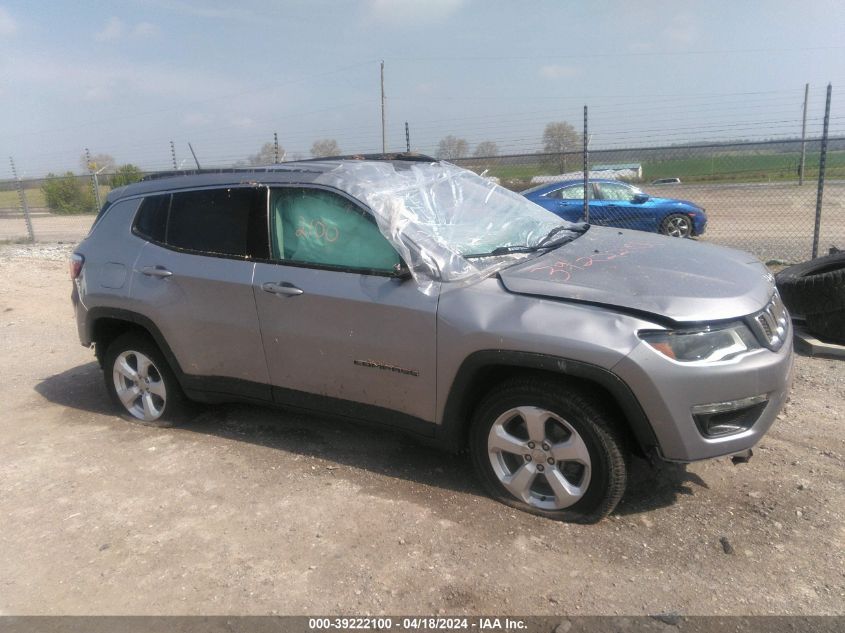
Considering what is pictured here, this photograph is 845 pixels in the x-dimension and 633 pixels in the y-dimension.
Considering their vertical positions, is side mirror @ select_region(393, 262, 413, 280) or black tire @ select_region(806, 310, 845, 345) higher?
side mirror @ select_region(393, 262, 413, 280)

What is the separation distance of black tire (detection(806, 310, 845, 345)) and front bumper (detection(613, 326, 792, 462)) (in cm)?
284

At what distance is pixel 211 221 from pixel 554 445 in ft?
8.14

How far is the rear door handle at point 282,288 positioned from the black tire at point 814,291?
405 centimetres

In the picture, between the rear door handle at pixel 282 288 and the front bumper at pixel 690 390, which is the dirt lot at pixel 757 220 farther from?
the rear door handle at pixel 282 288

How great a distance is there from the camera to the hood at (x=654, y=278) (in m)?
2.95

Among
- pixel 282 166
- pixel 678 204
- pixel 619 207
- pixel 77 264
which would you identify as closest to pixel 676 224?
pixel 678 204

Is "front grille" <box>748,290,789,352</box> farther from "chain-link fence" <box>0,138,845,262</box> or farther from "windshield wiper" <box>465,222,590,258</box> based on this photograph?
"chain-link fence" <box>0,138,845,262</box>

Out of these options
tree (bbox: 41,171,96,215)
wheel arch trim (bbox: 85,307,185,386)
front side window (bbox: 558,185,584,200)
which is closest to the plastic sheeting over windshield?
wheel arch trim (bbox: 85,307,185,386)

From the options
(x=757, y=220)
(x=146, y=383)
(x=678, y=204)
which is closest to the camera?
(x=146, y=383)

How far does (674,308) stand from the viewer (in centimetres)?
289

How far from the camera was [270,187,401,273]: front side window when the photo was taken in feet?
11.7

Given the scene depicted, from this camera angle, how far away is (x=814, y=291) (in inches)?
207

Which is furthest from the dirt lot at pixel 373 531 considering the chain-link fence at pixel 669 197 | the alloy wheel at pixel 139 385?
the chain-link fence at pixel 669 197

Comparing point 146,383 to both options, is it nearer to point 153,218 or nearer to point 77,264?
point 77,264
